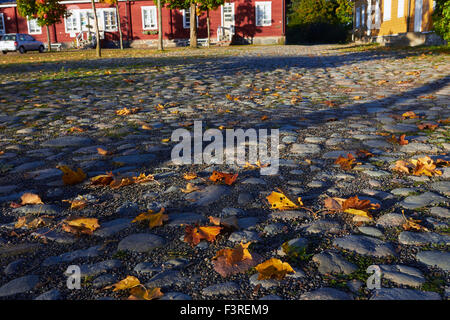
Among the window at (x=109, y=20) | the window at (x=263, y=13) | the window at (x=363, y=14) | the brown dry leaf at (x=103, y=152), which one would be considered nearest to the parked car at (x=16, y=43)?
the window at (x=109, y=20)

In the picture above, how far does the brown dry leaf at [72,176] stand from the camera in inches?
116

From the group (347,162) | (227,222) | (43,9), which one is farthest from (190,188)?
(43,9)

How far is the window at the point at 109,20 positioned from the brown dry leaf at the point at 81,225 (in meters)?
37.4

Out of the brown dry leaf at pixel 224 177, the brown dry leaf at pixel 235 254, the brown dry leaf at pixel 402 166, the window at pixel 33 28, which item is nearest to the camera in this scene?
the brown dry leaf at pixel 235 254

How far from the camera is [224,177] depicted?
2.93m

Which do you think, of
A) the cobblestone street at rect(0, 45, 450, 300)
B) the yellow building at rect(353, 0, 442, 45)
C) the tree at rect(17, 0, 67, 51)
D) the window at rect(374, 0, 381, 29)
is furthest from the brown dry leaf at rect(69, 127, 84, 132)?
the tree at rect(17, 0, 67, 51)

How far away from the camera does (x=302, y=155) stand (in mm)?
3523

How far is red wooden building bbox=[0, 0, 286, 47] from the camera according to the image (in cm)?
3456

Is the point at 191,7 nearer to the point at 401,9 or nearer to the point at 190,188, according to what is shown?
the point at 401,9

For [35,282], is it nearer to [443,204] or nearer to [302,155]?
[443,204]

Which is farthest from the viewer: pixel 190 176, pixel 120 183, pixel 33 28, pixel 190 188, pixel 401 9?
pixel 33 28

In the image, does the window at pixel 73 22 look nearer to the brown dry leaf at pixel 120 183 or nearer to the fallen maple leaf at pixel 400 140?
the fallen maple leaf at pixel 400 140

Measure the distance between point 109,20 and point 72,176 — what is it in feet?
121

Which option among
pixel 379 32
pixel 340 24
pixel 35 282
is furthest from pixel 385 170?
pixel 340 24
